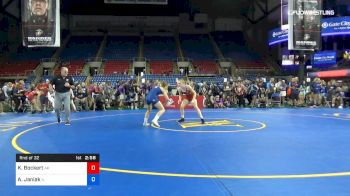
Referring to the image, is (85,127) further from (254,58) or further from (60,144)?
(254,58)

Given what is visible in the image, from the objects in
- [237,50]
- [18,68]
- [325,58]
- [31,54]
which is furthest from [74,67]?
[325,58]

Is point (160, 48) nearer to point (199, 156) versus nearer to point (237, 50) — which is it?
point (237, 50)

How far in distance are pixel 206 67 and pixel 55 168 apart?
109 ft

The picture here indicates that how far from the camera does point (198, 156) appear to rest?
6.70 meters

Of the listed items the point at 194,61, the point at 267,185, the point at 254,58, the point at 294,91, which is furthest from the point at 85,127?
the point at 254,58

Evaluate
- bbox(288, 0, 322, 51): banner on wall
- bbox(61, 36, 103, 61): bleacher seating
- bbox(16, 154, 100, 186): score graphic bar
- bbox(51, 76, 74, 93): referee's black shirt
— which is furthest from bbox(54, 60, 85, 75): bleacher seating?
bbox(16, 154, 100, 186): score graphic bar

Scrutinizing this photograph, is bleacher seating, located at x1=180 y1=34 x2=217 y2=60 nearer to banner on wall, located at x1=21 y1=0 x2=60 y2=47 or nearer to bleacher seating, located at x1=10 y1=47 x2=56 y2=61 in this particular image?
bleacher seating, located at x1=10 y1=47 x2=56 y2=61

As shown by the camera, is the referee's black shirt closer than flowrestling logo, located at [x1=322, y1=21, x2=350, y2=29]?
Yes

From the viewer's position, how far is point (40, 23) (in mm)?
13680

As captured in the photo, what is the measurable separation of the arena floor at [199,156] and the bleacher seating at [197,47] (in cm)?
2806

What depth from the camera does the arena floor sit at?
4.71 m

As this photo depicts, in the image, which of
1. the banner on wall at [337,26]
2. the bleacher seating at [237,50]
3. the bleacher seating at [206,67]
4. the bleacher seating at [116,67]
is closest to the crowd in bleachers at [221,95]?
the banner on wall at [337,26]

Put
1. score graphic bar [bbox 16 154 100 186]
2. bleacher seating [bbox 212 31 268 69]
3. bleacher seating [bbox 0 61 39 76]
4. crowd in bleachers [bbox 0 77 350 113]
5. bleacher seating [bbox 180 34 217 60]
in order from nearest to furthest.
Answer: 1. score graphic bar [bbox 16 154 100 186]
2. crowd in bleachers [bbox 0 77 350 113]
3. bleacher seating [bbox 0 61 39 76]
4. bleacher seating [bbox 212 31 268 69]
5. bleacher seating [bbox 180 34 217 60]

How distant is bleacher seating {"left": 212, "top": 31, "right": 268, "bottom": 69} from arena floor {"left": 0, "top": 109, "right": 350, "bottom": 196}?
26459 millimetres
